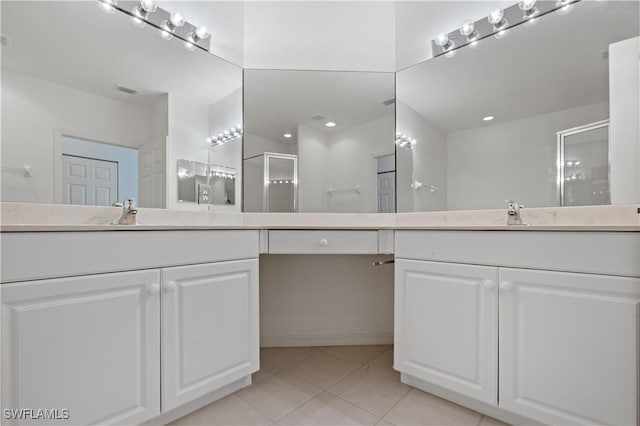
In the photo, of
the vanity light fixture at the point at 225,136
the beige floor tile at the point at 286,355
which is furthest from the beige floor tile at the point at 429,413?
the vanity light fixture at the point at 225,136

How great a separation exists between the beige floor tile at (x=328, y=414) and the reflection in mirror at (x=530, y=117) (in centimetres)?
112

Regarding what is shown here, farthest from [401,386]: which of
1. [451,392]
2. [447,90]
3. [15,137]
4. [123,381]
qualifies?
[15,137]

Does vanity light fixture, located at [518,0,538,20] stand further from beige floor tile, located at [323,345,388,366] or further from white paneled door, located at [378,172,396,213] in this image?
beige floor tile, located at [323,345,388,366]

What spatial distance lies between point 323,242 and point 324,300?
2.23 feet

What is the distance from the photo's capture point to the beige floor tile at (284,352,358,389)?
4.56 ft

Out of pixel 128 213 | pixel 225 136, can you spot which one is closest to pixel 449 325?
pixel 128 213

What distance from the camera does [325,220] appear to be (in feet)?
5.55

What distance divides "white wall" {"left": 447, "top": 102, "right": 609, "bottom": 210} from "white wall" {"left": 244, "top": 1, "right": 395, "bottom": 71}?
77 centimetres

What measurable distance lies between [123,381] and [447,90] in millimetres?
2094

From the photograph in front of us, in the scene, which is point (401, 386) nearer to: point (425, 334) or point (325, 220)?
point (425, 334)

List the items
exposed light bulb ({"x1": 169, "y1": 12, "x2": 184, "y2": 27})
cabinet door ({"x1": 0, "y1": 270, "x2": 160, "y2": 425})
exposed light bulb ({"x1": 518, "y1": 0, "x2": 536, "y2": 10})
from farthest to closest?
exposed light bulb ({"x1": 169, "y1": 12, "x2": 184, "y2": 27}), exposed light bulb ({"x1": 518, "y1": 0, "x2": 536, "y2": 10}), cabinet door ({"x1": 0, "y1": 270, "x2": 160, "y2": 425})

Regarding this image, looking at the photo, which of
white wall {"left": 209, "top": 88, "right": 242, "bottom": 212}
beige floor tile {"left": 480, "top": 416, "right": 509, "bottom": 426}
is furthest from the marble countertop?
beige floor tile {"left": 480, "top": 416, "right": 509, "bottom": 426}

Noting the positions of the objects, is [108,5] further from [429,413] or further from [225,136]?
[429,413]

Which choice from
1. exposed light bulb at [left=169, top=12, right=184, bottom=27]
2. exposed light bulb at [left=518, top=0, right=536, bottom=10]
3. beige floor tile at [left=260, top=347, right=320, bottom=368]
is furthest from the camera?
beige floor tile at [left=260, top=347, right=320, bottom=368]
